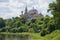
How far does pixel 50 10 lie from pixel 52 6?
2290 millimetres

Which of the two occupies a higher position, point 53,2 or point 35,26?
point 53,2

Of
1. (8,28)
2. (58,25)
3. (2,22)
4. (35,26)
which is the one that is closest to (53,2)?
(58,25)

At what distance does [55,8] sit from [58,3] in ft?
4.63

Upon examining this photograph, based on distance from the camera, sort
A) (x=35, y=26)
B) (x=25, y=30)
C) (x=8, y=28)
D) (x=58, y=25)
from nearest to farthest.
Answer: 1. (x=58, y=25)
2. (x=35, y=26)
3. (x=25, y=30)
4. (x=8, y=28)

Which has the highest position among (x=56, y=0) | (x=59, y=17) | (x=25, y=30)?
(x=56, y=0)

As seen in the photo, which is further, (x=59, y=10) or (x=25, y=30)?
(x=25, y=30)

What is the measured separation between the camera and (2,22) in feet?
514

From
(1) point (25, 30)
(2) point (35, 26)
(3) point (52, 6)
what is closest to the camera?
(3) point (52, 6)

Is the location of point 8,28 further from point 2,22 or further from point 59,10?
point 59,10

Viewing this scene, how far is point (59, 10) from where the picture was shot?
60.5 meters

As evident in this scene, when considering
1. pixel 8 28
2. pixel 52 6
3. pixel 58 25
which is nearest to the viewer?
pixel 52 6

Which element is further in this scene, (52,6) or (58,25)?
(58,25)

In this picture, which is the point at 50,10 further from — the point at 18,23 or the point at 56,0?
the point at 18,23

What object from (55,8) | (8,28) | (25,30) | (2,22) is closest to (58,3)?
(55,8)
